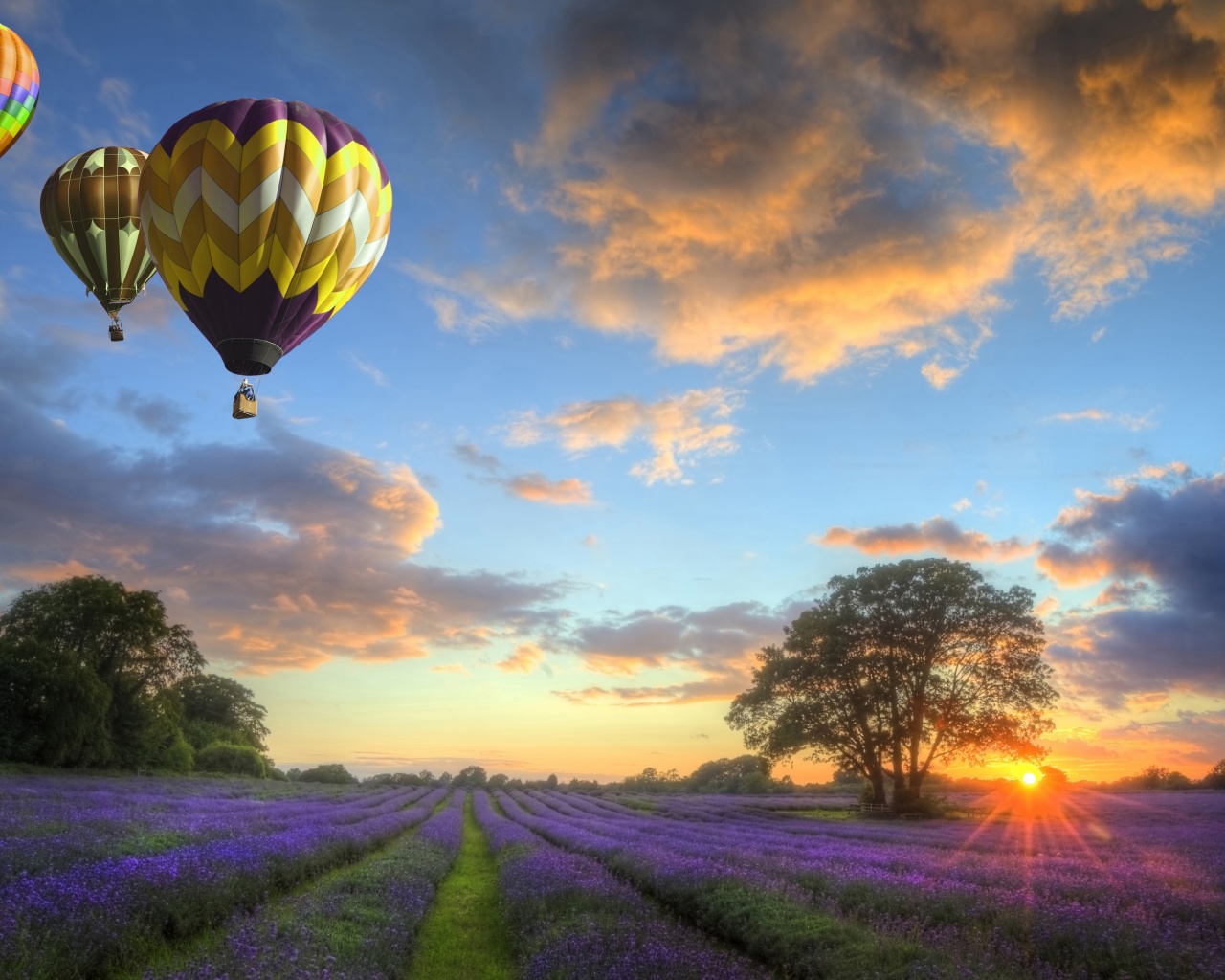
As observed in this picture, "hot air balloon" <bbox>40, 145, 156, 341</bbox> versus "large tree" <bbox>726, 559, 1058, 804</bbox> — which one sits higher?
"hot air balloon" <bbox>40, 145, 156, 341</bbox>

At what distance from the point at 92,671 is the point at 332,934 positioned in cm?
3962

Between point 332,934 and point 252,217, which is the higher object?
point 252,217

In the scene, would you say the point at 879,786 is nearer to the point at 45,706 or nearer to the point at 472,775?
the point at 45,706

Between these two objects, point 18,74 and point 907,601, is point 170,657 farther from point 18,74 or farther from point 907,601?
point 907,601

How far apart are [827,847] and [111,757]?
40720mm

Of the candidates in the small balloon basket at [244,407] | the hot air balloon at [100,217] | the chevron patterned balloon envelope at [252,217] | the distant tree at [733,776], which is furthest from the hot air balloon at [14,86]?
the distant tree at [733,776]

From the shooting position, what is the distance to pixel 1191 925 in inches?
287

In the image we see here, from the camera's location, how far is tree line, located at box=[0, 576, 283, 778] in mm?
34719

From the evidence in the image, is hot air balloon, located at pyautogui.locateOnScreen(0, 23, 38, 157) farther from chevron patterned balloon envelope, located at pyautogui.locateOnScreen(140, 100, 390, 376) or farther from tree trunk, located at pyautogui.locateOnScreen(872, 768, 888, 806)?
tree trunk, located at pyautogui.locateOnScreen(872, 768, 888, 806)

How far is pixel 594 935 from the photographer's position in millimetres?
6801

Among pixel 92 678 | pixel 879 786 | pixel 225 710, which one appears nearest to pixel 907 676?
pixel 879 786

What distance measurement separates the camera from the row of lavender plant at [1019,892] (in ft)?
21.1

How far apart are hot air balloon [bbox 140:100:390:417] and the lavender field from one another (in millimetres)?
8991

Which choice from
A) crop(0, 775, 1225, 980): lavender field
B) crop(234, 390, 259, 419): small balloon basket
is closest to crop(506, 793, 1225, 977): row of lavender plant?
crop(0, 775, 1225, 980): lavender field
